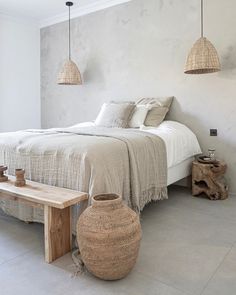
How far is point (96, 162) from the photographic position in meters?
2.05

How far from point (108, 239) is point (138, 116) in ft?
7.07

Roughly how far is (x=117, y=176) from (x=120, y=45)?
105 inches

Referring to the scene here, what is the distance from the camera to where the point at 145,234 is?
2.32 m

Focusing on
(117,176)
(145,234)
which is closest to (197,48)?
(117,176)

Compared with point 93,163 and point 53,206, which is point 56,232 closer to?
point 53,206

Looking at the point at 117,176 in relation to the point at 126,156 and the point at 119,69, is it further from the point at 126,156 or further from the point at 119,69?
the point at 119,69

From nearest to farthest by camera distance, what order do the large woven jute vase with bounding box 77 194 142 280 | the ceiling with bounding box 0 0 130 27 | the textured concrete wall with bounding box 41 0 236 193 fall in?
the large woven jute vase with bounding box 77 194 142 280 → the textured concrete wall with bounding box 41 0 236 193 → the ceiling with bounding box 0 0 130 27

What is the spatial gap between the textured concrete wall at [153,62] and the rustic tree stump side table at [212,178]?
0.89ft

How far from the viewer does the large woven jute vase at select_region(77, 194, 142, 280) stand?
1.61m

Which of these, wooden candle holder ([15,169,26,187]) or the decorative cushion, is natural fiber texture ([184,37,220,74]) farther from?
wooden candle holder ([15,169,26,187])

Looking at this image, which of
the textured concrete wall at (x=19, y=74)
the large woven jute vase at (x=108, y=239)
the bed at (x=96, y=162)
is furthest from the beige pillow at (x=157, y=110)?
the textured concrete wall at (x=19, y=74)

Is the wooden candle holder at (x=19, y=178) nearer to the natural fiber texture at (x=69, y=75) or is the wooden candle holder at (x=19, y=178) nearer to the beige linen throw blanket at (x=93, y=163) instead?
the beige linen throw blanket at (x=93, y=163)

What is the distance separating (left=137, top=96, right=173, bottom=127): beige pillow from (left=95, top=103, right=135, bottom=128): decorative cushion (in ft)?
0.79

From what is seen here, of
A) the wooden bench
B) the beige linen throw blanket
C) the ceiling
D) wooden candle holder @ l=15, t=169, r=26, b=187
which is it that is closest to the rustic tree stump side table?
the beige linen throw blanket
